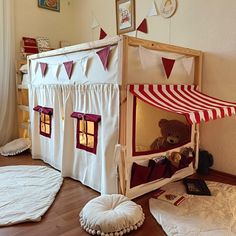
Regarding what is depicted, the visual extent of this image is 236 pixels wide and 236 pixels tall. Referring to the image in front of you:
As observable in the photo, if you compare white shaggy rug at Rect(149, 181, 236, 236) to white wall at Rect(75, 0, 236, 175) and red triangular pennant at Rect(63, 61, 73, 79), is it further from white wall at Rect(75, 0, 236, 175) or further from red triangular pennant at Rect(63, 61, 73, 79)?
red triangular pennant at Rect(63, 61, 73, 79)

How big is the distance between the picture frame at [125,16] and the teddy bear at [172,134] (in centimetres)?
150

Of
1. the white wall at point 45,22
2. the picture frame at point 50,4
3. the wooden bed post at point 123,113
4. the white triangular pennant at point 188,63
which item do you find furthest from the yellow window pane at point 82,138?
the picture frame at point 50,4

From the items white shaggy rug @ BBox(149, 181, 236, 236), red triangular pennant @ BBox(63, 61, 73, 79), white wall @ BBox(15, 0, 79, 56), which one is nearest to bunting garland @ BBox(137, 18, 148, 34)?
red triangular pennant @ BBox(63, 61, 73, 79)

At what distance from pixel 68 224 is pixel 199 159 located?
1.64m

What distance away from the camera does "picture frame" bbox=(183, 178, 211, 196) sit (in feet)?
7.21

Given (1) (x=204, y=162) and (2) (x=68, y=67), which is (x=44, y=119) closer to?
(2) (x=68, y=67)

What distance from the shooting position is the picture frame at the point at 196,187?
2.20 metres

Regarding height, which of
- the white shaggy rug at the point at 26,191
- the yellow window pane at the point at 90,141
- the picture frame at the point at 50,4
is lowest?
the white shaggy rug at the point at 26,191

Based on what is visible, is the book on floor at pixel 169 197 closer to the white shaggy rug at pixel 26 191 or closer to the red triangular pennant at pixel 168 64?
the white shaggy rug at pixel 26 191

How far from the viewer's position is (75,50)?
2330 mm

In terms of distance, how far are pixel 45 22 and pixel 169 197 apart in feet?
11.2

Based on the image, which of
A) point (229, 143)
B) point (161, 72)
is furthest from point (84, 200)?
point (229, 143)

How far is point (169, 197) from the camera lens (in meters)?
2.10

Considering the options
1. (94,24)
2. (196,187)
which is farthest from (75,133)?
(94,24)
